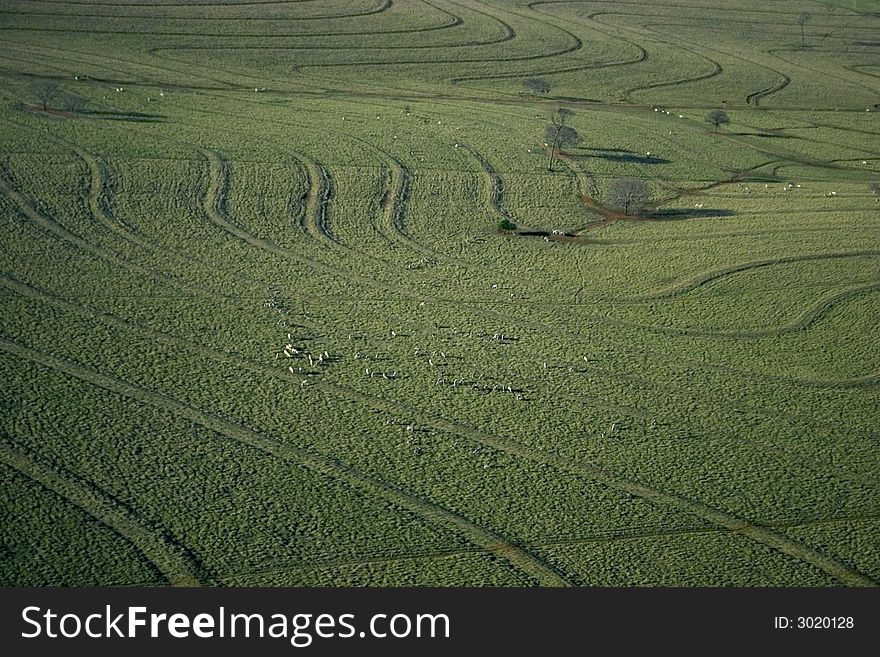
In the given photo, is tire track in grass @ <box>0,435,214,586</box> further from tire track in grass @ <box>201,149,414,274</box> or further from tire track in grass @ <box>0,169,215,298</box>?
tire track in grass @ <box>201,149,414,274</box>

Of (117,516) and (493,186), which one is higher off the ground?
(493,186)

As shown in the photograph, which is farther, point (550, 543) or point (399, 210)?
point (399, 210)

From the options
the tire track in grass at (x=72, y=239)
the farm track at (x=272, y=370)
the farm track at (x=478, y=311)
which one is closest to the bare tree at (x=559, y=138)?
the farm track at (x=478, y=311)

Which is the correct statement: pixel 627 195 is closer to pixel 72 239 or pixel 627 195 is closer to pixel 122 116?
pixel 72 239

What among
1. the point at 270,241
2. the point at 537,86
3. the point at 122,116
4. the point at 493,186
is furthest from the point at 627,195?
the point at 122,116

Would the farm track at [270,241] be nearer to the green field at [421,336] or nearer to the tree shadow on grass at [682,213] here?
the green field at [421,336]

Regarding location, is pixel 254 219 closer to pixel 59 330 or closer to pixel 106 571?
pixel 59 330
